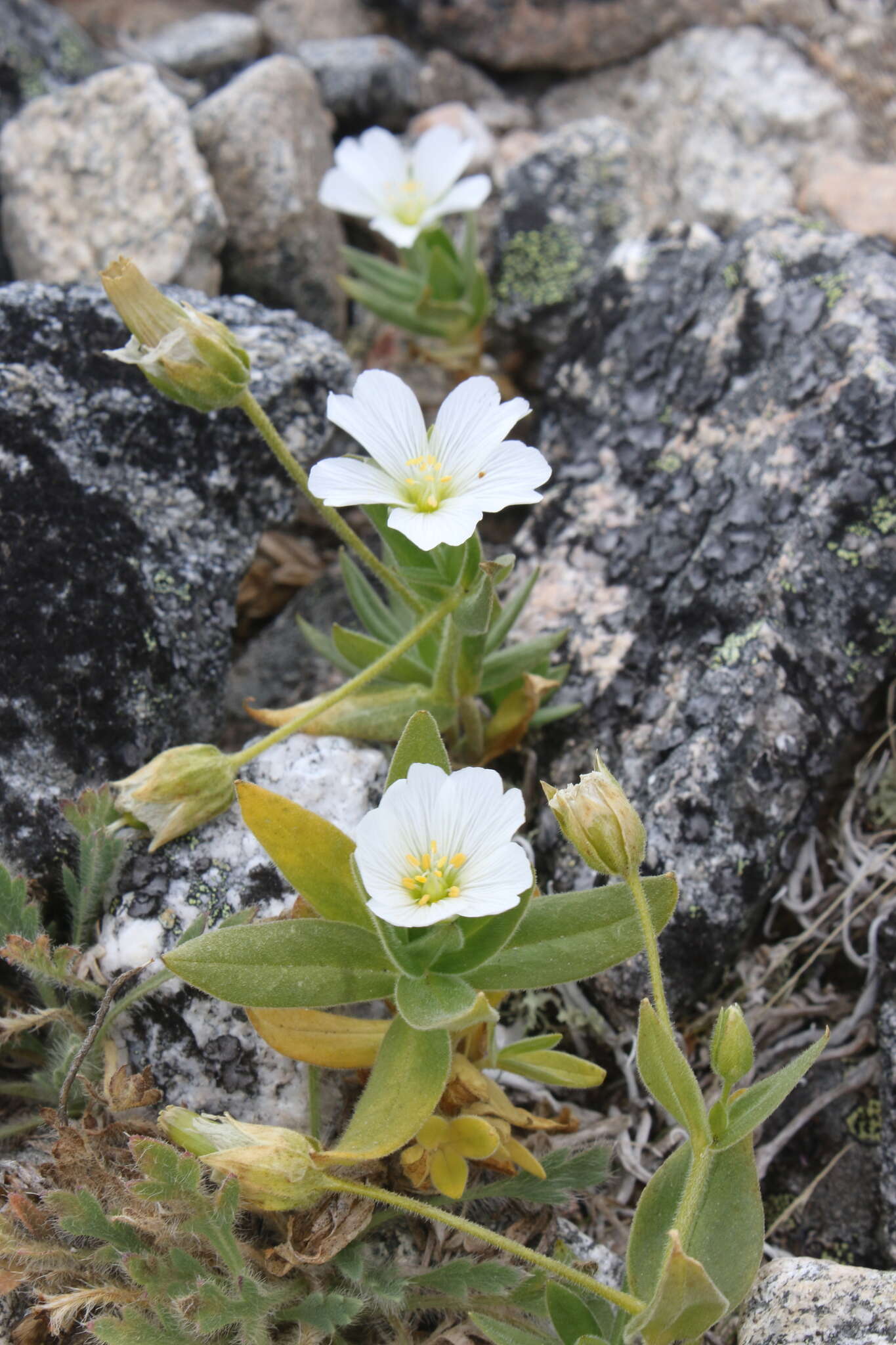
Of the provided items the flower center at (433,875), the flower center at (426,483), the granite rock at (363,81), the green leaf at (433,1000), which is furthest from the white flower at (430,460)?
the granite rock at (363,81)

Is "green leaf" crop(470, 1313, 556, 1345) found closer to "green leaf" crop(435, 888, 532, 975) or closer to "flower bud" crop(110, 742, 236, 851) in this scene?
"green leaf" crop(435, 888, 532, 975)

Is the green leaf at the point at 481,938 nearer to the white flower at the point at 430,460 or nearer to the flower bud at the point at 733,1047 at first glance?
the flower bud at the point at 733,1047

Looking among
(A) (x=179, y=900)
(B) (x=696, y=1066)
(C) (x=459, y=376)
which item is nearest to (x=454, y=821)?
(A) (x=179, y=900)

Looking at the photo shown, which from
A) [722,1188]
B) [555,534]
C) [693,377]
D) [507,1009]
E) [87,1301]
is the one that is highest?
[693,377]

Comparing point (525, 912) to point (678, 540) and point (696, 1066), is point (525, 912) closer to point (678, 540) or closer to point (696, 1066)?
point (696, 1066)

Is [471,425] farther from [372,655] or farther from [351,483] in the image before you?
[372,655]

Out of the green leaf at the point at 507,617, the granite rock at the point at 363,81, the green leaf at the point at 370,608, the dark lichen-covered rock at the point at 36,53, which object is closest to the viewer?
the green leaf at the point at 507,617

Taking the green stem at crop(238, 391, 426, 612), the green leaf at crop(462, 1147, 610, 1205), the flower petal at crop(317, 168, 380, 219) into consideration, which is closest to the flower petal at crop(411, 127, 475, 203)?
the flower petal at crop(317, 168, 380, 219)

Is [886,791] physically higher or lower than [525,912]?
lower
